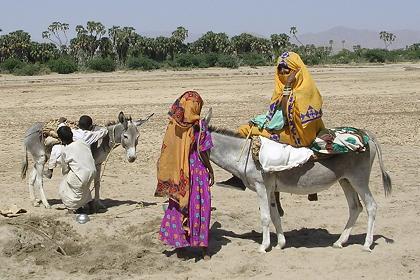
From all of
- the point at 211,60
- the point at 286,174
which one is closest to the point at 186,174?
the point at 286,174

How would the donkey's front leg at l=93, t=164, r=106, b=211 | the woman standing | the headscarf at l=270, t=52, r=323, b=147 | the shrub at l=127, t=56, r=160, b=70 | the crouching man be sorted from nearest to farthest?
the headscarf at l=270, t=52, r=323, b=147, the woman standing, the crouching man, the donkey's front leg at l=93, t=164, r=106, b=211, the shrub at l=127, t=56, r=160, b=70

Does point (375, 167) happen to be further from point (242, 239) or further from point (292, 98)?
point (292, 98)

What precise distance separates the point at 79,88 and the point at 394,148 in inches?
865

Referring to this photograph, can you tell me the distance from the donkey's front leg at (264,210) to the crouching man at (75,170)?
9.71ft

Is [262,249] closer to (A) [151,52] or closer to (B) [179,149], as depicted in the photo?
(B) [179,149]

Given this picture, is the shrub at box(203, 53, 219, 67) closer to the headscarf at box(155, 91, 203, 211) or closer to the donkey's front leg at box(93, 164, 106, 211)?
the donkey's front leg at box(93, 164, 106, 211)

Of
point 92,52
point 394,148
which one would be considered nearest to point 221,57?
point 92,52

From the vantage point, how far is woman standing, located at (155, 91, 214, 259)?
8.23 metres

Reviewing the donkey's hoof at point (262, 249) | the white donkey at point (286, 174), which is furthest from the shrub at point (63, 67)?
the donkey's hoof at point (262, 249)

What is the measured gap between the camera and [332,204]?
11.5m

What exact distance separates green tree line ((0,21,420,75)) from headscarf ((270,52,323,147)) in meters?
47.8

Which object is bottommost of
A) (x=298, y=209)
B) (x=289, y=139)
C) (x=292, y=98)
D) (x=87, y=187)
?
(x=298, y=209)

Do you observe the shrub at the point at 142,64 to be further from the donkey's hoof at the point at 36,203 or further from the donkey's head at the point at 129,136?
the donkey's head at the point at 129,136

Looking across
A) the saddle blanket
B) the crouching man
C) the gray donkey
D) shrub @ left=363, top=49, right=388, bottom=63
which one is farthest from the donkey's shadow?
shrub @ left=363, top=49, right=388, bottom=63
